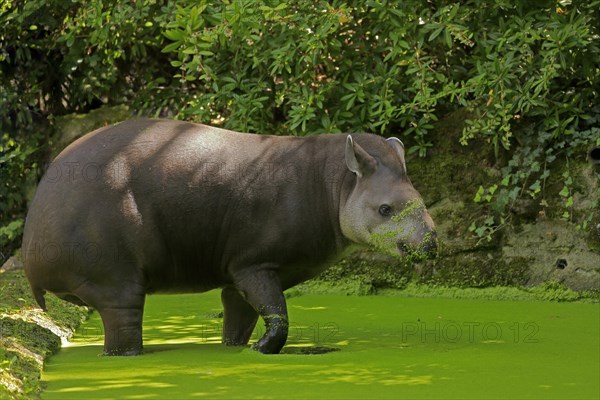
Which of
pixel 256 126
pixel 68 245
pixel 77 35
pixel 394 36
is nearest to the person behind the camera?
pixel 68 245

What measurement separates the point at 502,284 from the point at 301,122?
7.41ft

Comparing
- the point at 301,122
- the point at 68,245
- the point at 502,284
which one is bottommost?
the point at 502,284

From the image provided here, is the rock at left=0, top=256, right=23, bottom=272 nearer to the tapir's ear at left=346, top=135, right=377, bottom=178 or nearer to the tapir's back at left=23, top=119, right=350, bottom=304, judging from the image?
the tapir's back at left=23, top=119, right=350, bottom=304

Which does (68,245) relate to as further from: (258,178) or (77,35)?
(77,35)

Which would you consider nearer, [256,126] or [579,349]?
[579,349]

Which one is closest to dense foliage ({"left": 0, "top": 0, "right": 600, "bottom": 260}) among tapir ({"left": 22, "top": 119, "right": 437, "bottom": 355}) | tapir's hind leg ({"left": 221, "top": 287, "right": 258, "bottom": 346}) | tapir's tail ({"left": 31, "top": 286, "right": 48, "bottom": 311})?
tapir ({"left": 22, "top": 119, "right": 437, "bottom": 355})

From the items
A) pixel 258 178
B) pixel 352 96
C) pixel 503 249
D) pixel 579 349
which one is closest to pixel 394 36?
pixel 352 96

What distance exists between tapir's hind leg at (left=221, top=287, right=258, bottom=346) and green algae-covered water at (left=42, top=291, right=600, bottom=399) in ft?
0.34

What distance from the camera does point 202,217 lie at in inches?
284

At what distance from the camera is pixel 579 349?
23.3ft

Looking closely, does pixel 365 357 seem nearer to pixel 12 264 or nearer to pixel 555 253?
pixel 555 253

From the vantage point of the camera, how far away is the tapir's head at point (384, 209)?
706 centimetres

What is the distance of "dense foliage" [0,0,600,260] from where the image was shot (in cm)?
960

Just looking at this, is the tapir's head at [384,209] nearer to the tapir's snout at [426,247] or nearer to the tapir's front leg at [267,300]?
the tapir's snout at [426,247]
